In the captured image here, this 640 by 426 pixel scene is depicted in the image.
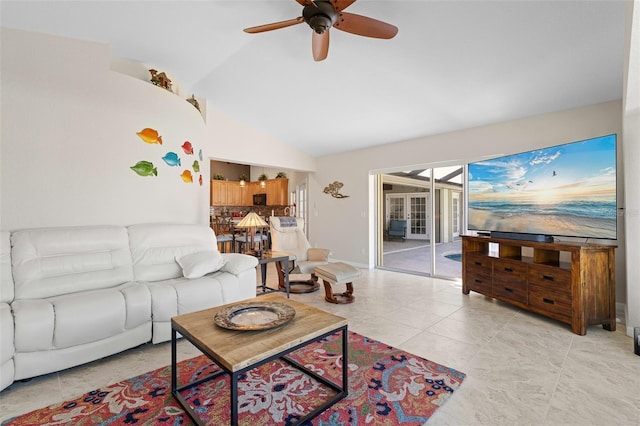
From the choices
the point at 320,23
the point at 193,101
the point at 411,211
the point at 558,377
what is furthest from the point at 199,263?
the point at 411,211

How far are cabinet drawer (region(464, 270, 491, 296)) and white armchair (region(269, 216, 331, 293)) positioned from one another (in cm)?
203

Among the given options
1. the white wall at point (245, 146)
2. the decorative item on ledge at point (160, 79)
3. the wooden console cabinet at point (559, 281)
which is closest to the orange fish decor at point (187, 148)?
the decorative item on ledge at point (160, 79)

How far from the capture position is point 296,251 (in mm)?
4668

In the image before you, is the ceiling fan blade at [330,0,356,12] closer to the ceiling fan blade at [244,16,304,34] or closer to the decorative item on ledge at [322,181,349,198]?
the ceiling fan blade at [244,16,304,34]

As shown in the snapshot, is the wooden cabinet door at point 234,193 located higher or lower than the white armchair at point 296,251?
higher

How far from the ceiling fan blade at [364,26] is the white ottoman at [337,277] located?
2.58m

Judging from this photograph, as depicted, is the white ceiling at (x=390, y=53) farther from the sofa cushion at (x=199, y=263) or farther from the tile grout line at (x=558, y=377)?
the tile grout line at (x=558, y=377)

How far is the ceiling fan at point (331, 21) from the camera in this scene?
193 cm

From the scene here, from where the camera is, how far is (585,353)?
2.34 m

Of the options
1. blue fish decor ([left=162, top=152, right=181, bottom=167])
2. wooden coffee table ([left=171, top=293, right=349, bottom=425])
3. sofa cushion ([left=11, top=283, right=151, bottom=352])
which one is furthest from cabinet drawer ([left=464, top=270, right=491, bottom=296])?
blue fish decor ([left=162, top=152, right=181, bottom=167])

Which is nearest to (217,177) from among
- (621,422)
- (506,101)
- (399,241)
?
(399,241)

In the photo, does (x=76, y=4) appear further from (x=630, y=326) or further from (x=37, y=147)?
(x=630, y=326)

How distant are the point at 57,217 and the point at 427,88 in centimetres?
431

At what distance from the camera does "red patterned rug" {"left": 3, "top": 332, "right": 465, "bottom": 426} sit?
63.3 inches
